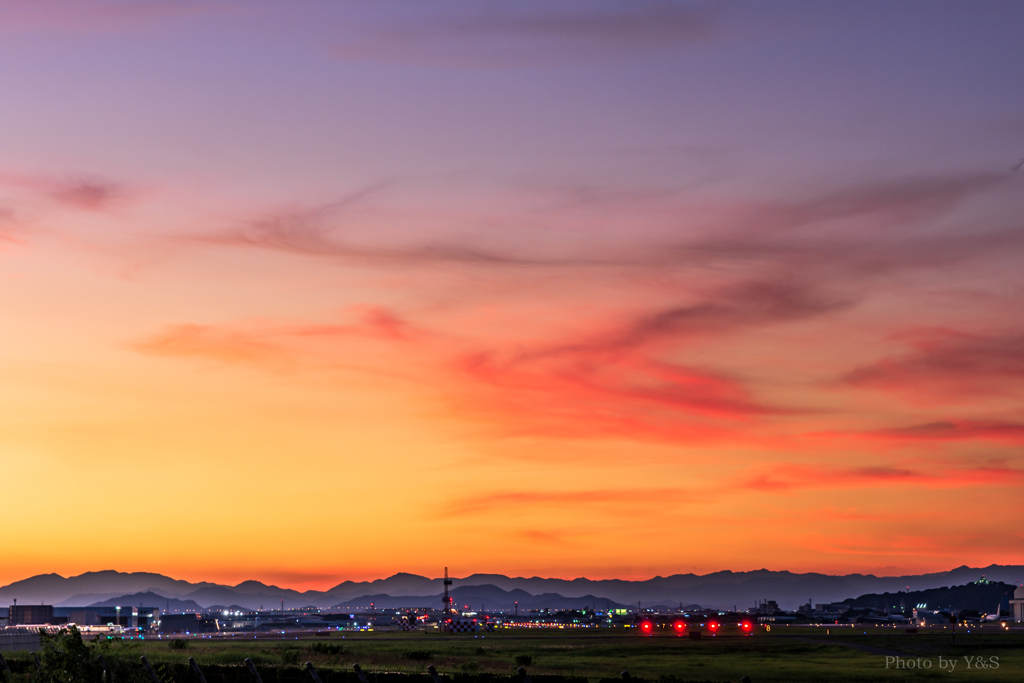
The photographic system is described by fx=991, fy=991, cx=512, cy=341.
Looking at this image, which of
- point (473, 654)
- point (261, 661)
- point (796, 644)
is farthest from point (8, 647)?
point (796, 644)

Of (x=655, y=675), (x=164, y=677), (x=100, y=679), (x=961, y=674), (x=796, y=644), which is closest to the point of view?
(x=100, y=679)

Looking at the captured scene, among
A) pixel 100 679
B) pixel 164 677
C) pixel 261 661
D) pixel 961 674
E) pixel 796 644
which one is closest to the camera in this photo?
pixel 100 679

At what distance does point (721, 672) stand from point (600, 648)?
4666cm

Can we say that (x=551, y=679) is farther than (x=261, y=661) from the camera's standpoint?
No

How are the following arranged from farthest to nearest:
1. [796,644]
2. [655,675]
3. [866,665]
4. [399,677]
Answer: [796,644] < [866,665] < [655,675] < [399,677]

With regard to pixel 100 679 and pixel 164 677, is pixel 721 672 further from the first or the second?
pixel 100 679

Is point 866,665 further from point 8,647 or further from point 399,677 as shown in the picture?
point 8,647

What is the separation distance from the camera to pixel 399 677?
39.6 m

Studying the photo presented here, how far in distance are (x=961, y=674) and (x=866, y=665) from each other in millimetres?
13079

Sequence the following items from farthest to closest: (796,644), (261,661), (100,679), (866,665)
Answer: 1. (796,644)
2. (261,661)
3. (866,665)
4. (100,679)

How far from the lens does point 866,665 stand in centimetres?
8506

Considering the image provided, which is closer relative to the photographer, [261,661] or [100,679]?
[100,679]

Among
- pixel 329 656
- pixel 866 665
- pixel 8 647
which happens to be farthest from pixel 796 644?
pixel 8 647

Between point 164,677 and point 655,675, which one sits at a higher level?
point 164,677
